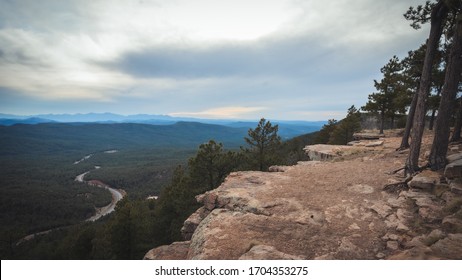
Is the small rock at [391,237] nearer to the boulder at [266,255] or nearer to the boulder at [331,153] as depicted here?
the boulder at [266,255]

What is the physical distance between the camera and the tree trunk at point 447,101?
29.9ft

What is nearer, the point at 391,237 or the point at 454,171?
the point at 391,237

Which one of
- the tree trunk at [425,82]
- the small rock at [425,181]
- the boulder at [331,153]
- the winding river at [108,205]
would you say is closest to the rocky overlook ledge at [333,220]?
the small rock at [425,181]

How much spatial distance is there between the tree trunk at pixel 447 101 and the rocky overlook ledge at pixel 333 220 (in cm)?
53

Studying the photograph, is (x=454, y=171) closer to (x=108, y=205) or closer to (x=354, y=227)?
(x=354, y=227)

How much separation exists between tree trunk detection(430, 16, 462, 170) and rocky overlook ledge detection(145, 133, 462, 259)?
20.9 inches

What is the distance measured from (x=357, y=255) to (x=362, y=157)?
12.8 meters

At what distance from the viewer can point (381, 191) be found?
9453mm

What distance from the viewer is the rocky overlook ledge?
229 inches

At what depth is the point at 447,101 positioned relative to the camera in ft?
31.0

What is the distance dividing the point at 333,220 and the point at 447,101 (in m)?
7.41

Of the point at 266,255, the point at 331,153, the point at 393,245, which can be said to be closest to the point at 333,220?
the point at 393,245

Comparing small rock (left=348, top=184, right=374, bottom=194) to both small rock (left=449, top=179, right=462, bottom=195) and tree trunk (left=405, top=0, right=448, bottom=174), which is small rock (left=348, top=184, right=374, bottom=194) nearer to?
tree trunk (left=405, top=0, right=448, bottom=174)
